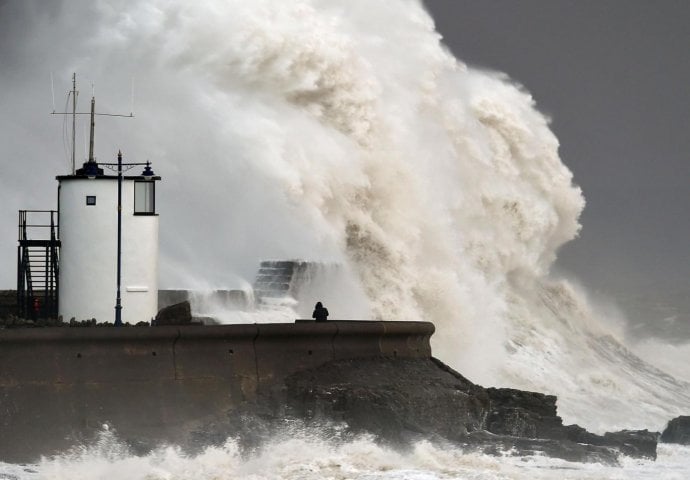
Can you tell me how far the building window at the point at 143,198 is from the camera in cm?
1864

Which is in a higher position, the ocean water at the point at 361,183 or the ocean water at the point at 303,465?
the ocean water at the point at 361,183

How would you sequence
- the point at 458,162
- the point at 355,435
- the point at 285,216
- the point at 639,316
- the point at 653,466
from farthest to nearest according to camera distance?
1. the point at 639,316
2. the point at 458,162
3. the point at 285,216
4. the point at 653,466
5. the point at 355,435

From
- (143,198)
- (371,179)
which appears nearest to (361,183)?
(371,179)

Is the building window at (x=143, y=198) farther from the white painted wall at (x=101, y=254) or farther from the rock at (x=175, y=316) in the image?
the rock at (x=175, y=316)

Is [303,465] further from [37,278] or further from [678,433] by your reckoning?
[678,433]

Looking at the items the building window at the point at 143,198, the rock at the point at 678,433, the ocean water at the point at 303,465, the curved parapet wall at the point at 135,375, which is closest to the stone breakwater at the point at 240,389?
the curved parapet wall at the point at 135,375

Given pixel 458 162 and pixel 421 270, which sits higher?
pixel 458 162

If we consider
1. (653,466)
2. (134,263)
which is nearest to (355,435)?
(134,263)

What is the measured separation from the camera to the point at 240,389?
17516 millimetres

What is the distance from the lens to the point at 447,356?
28734 millimetres

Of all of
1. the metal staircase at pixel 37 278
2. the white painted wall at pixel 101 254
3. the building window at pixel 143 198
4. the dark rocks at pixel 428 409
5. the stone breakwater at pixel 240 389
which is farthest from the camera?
the metal staircase at pixel 37 278

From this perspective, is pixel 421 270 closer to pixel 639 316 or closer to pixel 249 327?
pixel 249 327

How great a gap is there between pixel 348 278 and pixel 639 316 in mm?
27875

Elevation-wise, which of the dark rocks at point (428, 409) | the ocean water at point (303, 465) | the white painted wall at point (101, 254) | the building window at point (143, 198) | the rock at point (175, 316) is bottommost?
the ocean water at point (303, 465)
